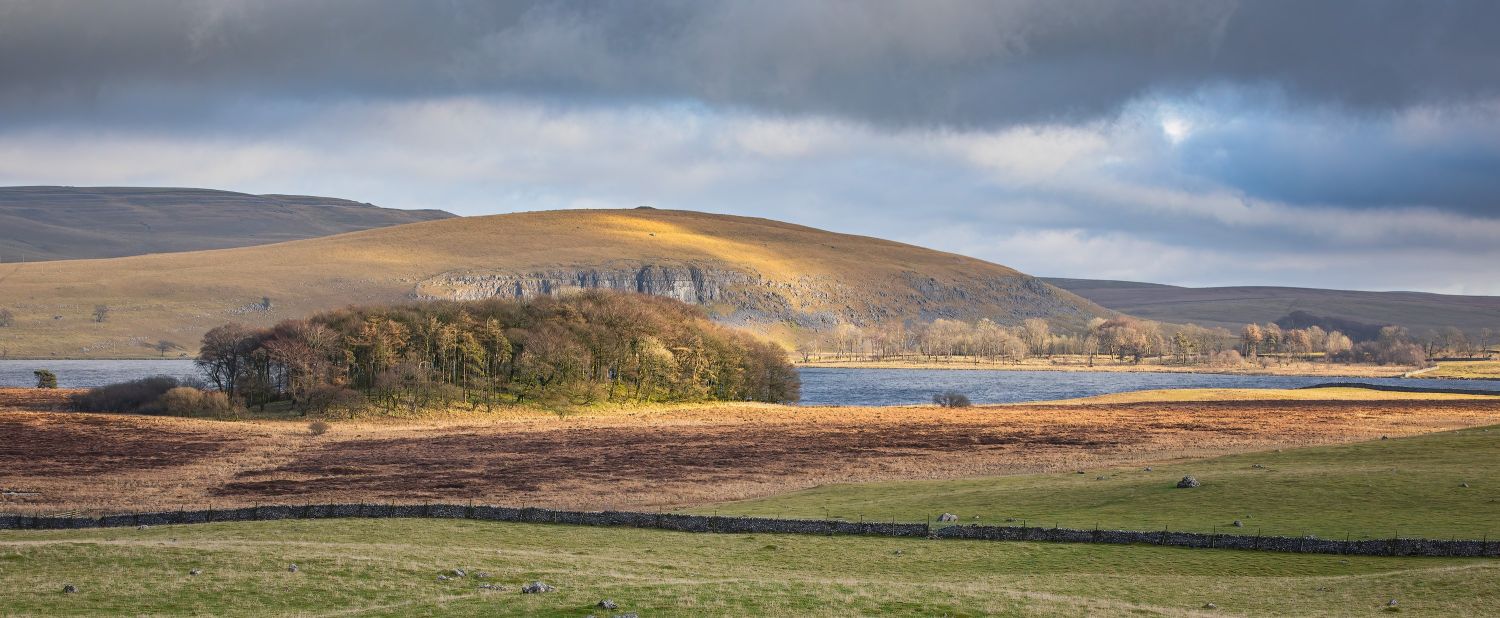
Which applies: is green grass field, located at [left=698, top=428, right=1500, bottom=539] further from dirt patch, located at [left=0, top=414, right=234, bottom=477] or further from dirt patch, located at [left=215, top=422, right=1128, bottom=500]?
dirt patch, located at [left=0, top=414, right=234, bottom=477]

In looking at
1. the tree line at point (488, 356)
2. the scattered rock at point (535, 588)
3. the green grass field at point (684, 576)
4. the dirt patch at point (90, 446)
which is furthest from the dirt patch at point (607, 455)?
the scattered rock at point (535, 588)

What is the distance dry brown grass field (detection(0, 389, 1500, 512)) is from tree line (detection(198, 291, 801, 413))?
6683 mm

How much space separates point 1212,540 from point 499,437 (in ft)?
192

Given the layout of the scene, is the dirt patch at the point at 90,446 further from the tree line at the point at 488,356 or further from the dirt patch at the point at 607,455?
the tree line at the point at 488,356

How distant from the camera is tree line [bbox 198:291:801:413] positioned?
102m

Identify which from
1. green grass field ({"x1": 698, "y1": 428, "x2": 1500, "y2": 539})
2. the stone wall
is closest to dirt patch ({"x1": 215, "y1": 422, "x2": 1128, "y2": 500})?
the stone wall

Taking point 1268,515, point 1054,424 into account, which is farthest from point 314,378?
point 1268,515

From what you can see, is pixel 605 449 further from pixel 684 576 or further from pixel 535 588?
pixel 535 588

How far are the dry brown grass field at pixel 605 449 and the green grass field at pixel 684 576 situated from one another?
535 inches

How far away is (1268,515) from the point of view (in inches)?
1507

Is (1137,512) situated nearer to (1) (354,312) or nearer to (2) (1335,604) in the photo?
(2) (1335,604)

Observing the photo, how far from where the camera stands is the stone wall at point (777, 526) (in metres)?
31.5

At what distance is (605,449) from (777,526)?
36752 mm

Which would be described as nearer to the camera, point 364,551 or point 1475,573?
point 1475,573
